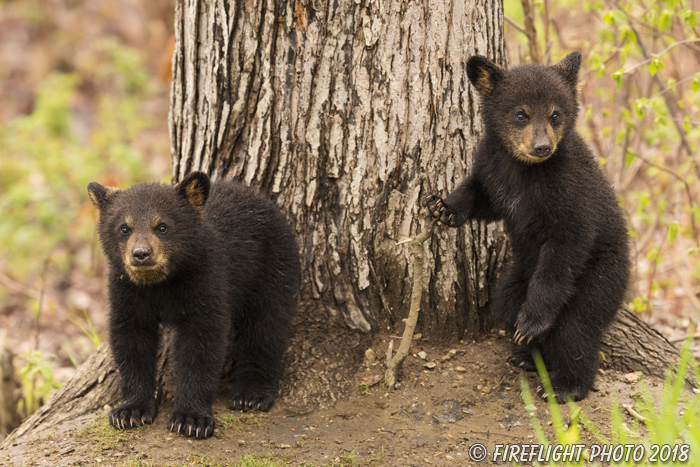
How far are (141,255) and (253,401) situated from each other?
123 centimetres

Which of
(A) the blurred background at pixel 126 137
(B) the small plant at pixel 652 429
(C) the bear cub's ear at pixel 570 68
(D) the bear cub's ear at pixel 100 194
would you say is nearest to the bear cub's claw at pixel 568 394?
(B) the small plant at pixel 652 429

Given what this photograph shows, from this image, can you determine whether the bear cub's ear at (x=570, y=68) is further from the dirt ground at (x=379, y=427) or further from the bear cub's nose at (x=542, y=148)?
the dirt ground at (x=379, y=427)

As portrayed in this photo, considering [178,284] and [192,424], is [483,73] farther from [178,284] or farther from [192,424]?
[192,424]

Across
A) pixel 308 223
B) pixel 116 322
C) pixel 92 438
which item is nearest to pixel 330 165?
pixel 308 223

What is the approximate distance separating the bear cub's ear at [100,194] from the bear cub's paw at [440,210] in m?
1.85

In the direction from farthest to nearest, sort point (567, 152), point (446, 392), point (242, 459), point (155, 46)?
point (155, 46), point (446, 392), point (567, 152), point (242, 459)

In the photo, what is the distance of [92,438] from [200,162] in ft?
6.04

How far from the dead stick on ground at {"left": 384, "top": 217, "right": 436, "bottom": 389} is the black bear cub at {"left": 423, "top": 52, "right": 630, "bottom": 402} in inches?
8.9

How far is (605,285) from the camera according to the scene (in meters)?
4.09

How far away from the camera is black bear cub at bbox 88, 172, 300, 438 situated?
3.87 metres

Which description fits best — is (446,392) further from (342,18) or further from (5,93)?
(5,93)

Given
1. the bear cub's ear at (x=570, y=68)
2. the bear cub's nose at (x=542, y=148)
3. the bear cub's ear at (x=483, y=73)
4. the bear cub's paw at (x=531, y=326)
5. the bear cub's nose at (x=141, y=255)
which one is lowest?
the bear cub's paw at (x=531, y=326)

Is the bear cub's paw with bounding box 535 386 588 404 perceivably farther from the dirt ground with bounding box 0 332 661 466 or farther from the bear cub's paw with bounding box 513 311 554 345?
the bear cub's paw with bounding box 513 311 554 345

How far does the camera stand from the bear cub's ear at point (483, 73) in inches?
154
